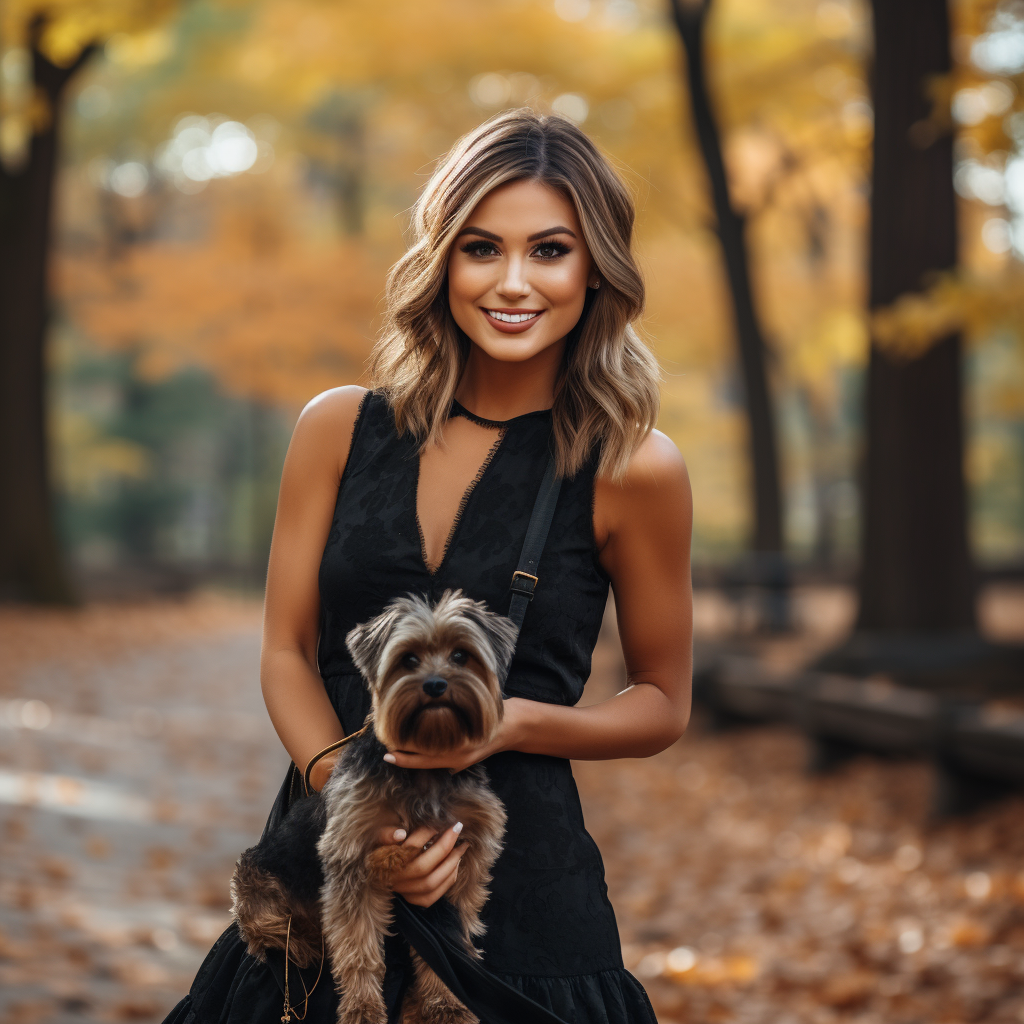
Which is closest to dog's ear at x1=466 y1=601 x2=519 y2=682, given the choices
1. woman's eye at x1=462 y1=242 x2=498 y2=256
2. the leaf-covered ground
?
woman's eye at x1=462 y1=242 x2=498 y2=256

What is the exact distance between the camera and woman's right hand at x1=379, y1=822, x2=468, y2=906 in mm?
2137

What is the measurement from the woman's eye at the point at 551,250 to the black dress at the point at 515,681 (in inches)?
14.0

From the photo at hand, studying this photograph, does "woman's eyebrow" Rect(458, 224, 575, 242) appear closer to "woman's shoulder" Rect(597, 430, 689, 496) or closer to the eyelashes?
the eyelashes

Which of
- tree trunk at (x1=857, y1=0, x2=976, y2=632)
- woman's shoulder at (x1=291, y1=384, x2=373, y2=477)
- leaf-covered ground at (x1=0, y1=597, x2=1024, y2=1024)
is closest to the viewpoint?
woman's shoulder at (x1=291, y1=384, x2=373, y2=477)

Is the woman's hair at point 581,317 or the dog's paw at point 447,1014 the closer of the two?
the dog's paw at point 447,1014

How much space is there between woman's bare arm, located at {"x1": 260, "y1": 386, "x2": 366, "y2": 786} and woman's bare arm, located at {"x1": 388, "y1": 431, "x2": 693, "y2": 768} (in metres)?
0.41

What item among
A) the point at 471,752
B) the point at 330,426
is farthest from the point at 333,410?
the point at 471,752

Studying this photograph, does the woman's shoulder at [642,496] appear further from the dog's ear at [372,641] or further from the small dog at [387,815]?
the dog's ear at [372,641]

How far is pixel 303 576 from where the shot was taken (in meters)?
2.46

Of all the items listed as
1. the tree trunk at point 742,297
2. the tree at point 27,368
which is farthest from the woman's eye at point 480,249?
the tree at point 27,368

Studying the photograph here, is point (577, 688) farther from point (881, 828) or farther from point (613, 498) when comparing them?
point (881, 828)

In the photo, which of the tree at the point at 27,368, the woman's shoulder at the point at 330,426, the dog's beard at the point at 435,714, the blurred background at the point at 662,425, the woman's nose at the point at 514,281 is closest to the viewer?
the dog's beard at the point at 435,714

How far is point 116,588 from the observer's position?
27.5 metres

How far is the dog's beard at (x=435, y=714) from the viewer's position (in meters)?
2.05
